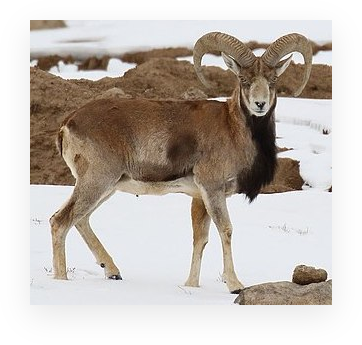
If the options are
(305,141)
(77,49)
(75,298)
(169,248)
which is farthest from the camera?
(77,49)

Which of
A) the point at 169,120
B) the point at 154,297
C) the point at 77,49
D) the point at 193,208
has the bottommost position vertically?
the point at 154,297

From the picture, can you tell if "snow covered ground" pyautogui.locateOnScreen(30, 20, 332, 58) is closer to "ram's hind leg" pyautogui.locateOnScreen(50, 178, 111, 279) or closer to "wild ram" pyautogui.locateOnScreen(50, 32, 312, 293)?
"wild ram" pyautogui.locateOnScreen(50, 32, 312, 293)

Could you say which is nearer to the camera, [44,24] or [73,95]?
[73,95]

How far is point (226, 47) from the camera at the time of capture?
13570 millimetres

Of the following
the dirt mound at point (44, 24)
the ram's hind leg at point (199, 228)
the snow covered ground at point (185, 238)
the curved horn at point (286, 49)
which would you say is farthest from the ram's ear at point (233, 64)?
the dirt mound at point (44, 24)

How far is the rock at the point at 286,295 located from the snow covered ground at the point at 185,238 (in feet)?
1.48

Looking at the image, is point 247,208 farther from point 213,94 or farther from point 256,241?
point 213,94

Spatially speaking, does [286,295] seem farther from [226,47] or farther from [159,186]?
[226,47]

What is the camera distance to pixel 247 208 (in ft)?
64.6

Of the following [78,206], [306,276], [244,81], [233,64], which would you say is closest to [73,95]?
[233,64]

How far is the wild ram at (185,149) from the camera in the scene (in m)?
12.9

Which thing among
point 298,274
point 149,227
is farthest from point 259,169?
point 149,227

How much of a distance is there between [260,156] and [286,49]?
1454mm
